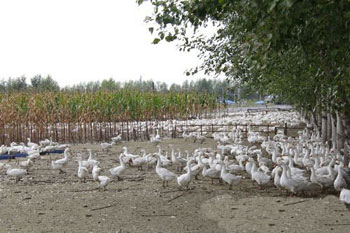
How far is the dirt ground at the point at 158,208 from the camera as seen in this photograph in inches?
291

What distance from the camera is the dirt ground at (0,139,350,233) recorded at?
7.39 meters

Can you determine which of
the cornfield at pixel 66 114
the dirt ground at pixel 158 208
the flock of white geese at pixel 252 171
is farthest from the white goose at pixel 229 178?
the cornfield at pixel 66 114

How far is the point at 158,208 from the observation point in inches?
338

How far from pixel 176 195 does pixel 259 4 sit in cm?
648

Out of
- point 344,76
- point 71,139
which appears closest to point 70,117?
point 71,139

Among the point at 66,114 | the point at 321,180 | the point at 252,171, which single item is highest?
the point at 66,114

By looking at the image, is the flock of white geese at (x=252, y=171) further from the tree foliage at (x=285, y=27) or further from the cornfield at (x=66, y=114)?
the cornfield at (x=66, y=114)

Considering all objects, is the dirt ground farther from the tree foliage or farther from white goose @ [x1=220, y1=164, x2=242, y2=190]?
the tree foliage

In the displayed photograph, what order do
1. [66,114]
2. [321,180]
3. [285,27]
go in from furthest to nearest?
Result: [66,114] < [321,180] < [285,27]

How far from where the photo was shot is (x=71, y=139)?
75.5 feet

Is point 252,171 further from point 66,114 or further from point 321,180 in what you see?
point 66,114

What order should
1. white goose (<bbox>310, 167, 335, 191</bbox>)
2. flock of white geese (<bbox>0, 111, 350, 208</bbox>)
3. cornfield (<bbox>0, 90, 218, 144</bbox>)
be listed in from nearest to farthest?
flock of white geese (<bbox>0, 111, 350, 208</bbox>) < white goose (<bbox>310, 167, 335, 191</bbox>) < cornfield (<bbox>0, 90, 218, 144</bbox>)

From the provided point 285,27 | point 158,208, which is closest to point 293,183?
point 158,208

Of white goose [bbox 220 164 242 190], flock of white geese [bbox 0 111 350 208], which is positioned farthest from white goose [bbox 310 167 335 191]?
white goose [bbox 220 164 242 190]
